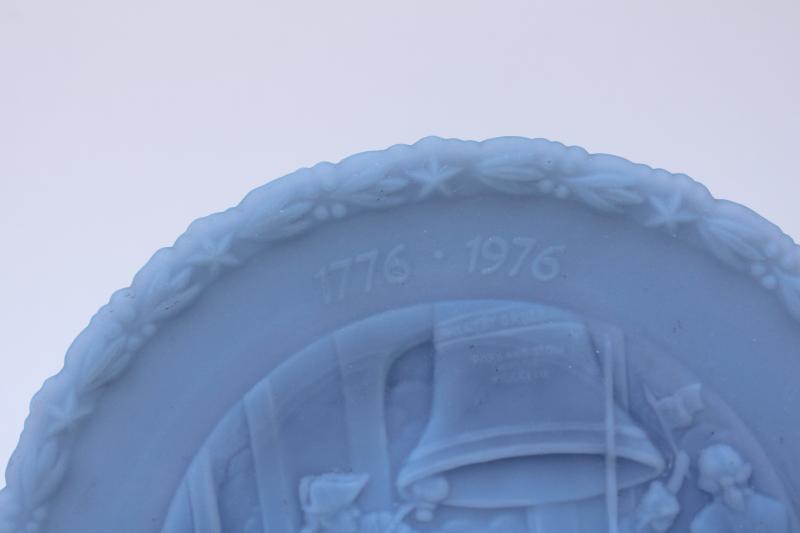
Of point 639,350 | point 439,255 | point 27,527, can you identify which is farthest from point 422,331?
point 27,527

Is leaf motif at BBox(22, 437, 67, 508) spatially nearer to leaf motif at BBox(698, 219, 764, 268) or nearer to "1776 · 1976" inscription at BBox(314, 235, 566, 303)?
"1776 · 1976" inscription at BBox(314, 235, 566, 303)

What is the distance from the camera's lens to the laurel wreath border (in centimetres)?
87

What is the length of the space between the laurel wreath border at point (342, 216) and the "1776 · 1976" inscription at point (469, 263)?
35 millimetres

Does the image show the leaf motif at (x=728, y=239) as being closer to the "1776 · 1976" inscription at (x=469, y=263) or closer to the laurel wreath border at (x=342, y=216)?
the laurel wreath border at (x=342, y=216)

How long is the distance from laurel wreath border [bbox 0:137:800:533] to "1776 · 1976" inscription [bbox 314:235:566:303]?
35 mm

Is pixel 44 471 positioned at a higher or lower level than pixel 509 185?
lower

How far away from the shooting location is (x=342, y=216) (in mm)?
884

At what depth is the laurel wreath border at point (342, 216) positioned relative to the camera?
865mm

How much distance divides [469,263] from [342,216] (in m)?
0.10

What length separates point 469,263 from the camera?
0.89 meters

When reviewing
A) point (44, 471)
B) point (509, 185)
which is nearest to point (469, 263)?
point (509, 185)

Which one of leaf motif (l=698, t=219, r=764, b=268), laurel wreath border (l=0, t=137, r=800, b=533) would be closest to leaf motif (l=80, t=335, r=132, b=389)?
laurel wreath border (l=0, t=137, r=800, b=533)

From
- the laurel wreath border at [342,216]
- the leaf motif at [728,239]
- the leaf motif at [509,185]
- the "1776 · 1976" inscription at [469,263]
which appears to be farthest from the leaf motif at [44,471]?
the leaf motif at [728,239]

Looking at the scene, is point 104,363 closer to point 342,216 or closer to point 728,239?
point 342,216
